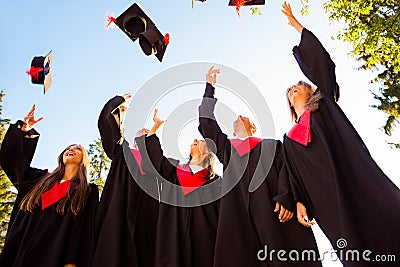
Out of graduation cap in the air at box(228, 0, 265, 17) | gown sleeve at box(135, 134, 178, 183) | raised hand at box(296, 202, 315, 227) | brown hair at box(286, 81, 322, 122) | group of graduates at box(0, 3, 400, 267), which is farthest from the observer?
graduation cap in the air at box(228, 0, 265, 17)

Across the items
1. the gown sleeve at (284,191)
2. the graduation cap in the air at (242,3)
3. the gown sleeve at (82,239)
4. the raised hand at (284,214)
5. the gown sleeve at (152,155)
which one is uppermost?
the graduation cap in the air at (242,3)

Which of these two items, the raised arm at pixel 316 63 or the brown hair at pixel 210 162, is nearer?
the raised arm at pixel 316 63

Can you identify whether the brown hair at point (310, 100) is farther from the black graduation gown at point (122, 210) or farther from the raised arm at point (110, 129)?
the raised arm at point (110, 129)

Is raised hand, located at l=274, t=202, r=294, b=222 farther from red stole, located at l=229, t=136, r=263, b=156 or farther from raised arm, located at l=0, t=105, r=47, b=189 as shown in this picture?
raised arm, located at l=0, t=105, r=47, b=189

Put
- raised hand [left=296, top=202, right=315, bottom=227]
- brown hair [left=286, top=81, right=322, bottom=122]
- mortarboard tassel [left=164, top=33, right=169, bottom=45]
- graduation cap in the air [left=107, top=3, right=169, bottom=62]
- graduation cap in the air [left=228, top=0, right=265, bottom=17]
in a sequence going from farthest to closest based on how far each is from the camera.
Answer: mortarboard tassel [left=164, top=33, right=169, bottom=45] < graduation cap in the air [left=107, top=3, right=169, bottom=62] < graduation cap in the air [left=228, top=0, right=265, bottom=17] < brown hair [left=286, top=81, right=322, bottom=122] < raised hand [left=296, top=202, right=315, bottom=227]

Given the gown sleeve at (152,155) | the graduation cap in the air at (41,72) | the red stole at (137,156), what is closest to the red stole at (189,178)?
the gown sleeve at (152,155)

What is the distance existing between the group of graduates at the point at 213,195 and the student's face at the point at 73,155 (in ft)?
0.04

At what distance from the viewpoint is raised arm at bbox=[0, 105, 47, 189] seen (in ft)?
12.5

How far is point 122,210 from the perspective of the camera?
11.2 feet

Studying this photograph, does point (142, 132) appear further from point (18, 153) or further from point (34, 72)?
point (34, 72)

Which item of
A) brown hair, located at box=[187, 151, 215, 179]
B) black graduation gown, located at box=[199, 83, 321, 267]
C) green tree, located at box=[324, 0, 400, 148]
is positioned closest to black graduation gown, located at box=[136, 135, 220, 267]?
brown hair, located at box=[187, 151, 215, 179]

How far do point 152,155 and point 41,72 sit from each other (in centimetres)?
193

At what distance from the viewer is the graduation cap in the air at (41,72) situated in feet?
15.0

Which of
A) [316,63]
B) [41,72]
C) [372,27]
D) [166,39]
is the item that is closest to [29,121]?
[41,72]
